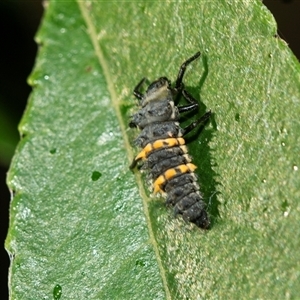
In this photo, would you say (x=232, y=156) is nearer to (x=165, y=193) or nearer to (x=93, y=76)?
(x=165, y=193)

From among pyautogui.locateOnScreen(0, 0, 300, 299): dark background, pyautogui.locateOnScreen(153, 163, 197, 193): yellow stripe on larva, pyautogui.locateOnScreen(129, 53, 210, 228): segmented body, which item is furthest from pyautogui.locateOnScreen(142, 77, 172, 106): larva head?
pyautogui.locateOnScreen(0, 0, 300, 299): dark background

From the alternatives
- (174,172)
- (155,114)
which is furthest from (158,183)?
(155,114)

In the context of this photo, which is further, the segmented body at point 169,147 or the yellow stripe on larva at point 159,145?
the yellow stripe on larva at point 159,145

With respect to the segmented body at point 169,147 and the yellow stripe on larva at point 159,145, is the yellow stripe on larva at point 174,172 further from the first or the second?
the yellow stripe on larva at point 159,145

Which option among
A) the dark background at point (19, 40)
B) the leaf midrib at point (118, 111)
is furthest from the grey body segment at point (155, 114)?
the dark background at point (19, 40)

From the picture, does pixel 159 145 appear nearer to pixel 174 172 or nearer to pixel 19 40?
pixel 174 172

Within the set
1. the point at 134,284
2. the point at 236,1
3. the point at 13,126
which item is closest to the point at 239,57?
the point at 236,1

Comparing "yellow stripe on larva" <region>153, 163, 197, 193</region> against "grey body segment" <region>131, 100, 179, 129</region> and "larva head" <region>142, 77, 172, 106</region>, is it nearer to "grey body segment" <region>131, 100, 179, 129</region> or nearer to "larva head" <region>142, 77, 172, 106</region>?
"grey body segment" <region>131, 100, 179, 129</region>
